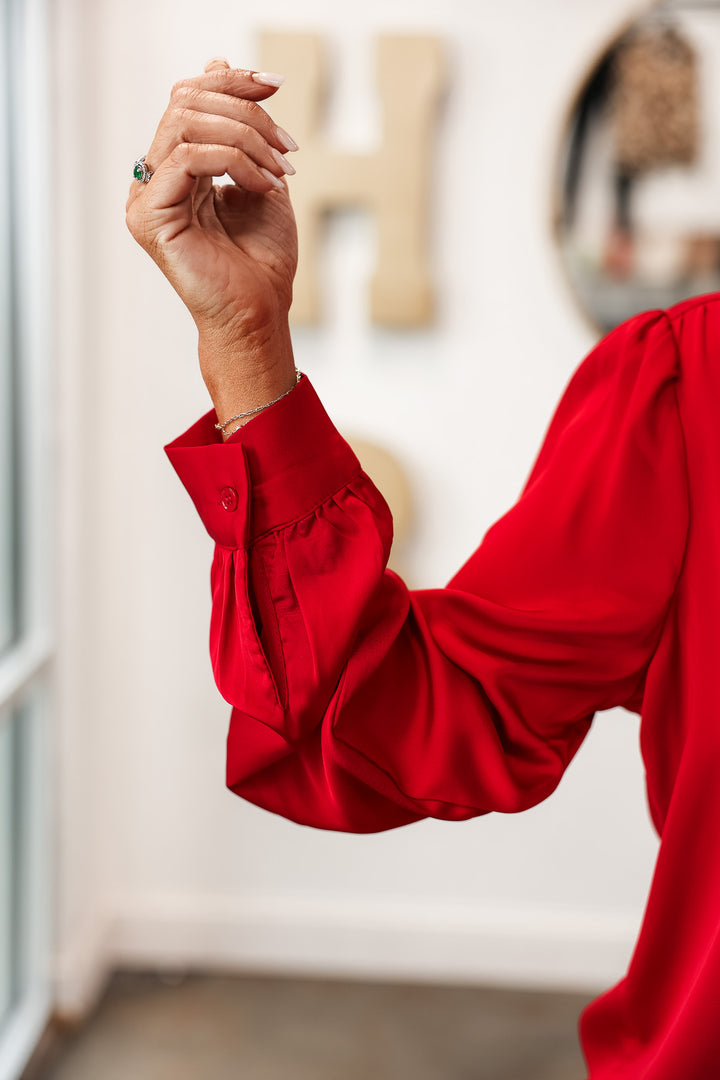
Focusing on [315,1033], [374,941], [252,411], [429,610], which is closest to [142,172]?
[252,411]

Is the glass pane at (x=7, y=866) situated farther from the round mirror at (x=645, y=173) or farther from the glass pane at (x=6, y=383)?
the round mirror at (x=645, y=173)

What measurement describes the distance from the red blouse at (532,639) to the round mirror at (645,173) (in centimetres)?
118

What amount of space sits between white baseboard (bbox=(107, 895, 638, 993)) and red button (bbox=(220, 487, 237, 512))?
170 centimetres

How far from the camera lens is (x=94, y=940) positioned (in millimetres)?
2113

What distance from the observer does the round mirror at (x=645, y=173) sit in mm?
1847

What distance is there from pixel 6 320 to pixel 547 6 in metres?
1.15

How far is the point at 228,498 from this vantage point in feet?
2.18

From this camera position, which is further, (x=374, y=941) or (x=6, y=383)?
A: (x=374, y=941)

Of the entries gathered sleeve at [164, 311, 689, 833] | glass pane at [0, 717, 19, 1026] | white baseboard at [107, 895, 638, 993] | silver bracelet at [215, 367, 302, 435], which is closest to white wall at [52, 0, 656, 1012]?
white baseboard at [107, 895, 638, 993]

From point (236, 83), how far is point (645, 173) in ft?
4.87

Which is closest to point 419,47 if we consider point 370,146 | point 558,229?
point 370,146

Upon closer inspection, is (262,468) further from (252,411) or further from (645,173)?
(645,173)

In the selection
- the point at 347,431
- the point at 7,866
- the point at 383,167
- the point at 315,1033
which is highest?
the point at 383,167

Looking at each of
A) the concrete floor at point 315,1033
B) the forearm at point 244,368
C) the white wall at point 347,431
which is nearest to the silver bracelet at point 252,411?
the forearm at point 244,368
